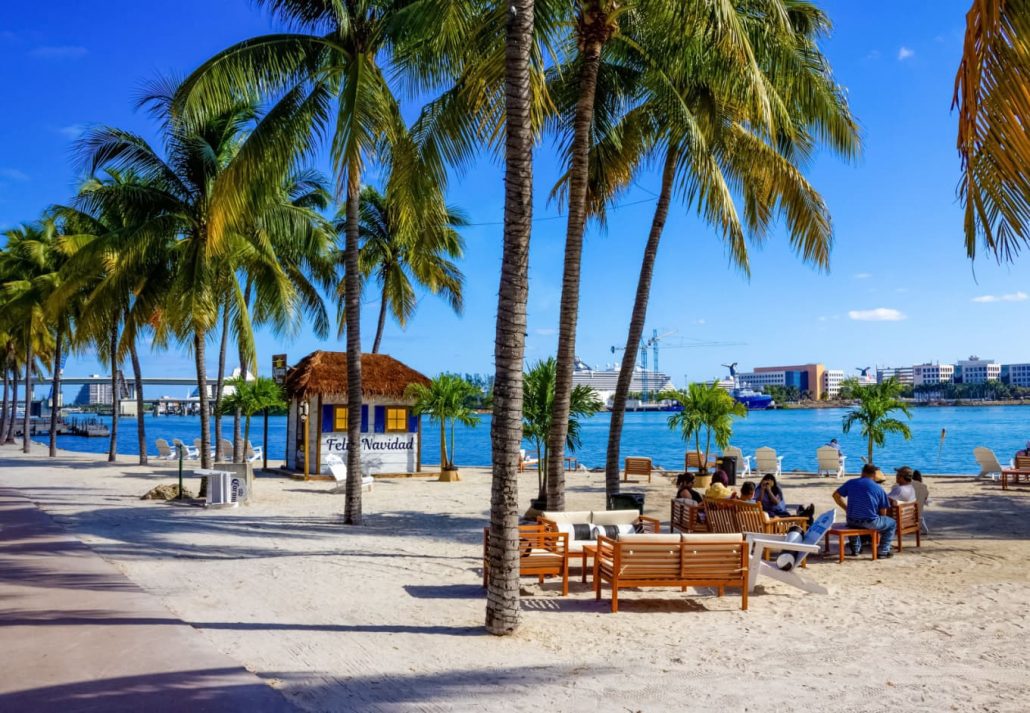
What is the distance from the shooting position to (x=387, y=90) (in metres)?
13.8

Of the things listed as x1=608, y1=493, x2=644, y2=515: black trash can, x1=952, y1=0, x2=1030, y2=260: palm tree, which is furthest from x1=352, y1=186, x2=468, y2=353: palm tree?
x1=952, y1=0, x2=1030, y2=260: palm tree

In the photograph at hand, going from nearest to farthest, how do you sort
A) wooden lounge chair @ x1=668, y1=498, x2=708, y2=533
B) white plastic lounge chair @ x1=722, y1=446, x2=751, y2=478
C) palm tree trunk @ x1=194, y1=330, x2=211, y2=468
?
1. wooden lounge chair @ x1=668, y1=498, x2=708, y2=533
2. palm tree trunk @ x1=194, y1=330, x2=211, y2=468
3. white plastic lounge chair @ x1=722, y1=446, x2=751, y2=478

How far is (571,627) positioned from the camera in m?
7.25

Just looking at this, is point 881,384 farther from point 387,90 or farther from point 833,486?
point 387,90

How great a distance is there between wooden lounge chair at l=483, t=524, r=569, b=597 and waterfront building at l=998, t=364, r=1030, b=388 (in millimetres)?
192140

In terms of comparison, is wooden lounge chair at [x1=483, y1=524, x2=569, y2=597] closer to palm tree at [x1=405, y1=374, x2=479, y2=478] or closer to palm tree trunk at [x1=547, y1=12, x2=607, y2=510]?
palm tree trunk at [x1=547, y1=12, x2=607, y2=510]

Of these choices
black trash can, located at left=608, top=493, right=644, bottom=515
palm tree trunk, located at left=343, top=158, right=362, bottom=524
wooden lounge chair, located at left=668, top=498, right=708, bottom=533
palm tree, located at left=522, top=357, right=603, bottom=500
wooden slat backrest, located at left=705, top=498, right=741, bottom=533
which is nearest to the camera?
wooden slat backrest, located at left=705, top=498, right=741, bottom=533

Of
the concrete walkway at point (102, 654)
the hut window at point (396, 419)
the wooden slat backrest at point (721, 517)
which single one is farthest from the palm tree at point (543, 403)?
the hut window at point (396, 419)

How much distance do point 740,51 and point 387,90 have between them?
6.87m

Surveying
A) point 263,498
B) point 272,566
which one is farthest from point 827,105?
point 263,498

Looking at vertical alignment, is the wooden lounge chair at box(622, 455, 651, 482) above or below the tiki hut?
below

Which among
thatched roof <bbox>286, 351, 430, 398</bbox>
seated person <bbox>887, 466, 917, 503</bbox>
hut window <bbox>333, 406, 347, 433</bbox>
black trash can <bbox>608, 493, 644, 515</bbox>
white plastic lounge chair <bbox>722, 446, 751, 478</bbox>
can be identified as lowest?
white plastic lounge chair <bbox>722, 446, 751, 478</bbox>

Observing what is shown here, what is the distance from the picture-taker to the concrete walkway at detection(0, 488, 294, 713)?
5.09 meters

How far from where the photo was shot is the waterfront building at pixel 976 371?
179 metres
